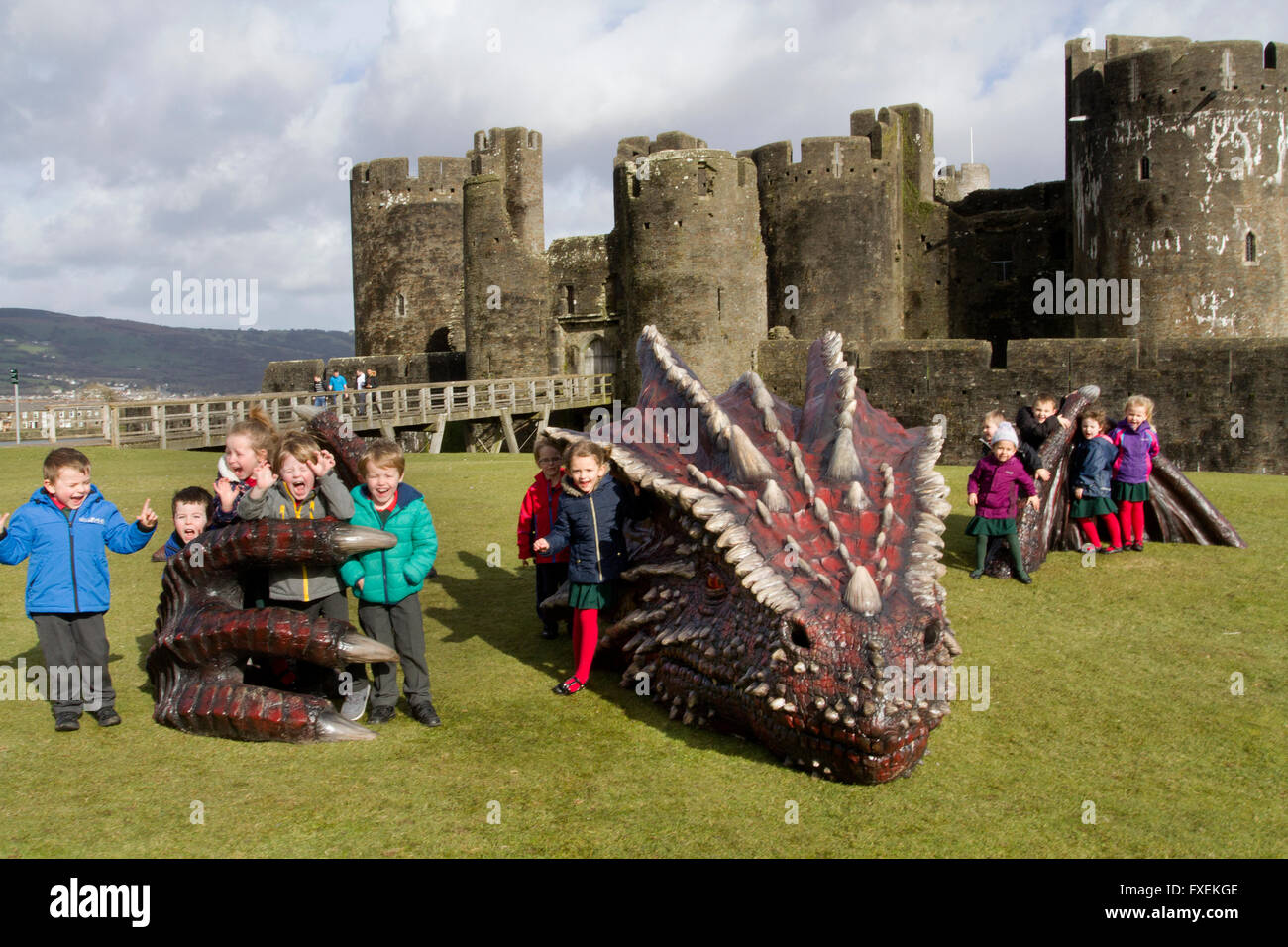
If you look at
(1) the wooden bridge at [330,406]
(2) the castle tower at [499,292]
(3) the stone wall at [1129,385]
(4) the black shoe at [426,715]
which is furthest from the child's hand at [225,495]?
(2) the castle tower at [499,292]

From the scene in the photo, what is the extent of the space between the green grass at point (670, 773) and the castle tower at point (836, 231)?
29.4 meters

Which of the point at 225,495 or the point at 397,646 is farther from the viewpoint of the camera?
the point at 225,495

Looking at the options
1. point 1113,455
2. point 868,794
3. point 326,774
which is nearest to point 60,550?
point 326,774

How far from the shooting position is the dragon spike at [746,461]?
18.6 ft

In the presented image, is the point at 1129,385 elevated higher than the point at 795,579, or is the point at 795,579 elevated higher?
the point at 1129,385

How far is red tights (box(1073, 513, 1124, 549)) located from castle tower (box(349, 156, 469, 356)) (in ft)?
131

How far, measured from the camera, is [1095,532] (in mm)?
9812

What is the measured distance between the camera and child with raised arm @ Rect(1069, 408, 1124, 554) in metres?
9.79

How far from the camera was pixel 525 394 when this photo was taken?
34500 millimetres

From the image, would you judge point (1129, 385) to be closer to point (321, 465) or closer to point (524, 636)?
point (524, 636)

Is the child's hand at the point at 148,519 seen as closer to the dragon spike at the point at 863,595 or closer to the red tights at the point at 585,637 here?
the red tights at the point at 585,637

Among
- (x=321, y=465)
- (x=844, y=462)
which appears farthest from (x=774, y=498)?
(x=321, y=465)

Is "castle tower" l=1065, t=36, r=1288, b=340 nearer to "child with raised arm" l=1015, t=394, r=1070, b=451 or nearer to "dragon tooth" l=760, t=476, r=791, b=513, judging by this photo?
"child with raised arm" l=1015, t=394, r=1070, b=451

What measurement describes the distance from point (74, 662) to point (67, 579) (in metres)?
0.49
